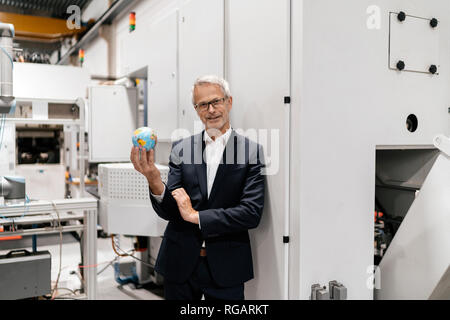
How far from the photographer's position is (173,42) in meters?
2.53

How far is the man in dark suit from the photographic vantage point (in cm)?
164

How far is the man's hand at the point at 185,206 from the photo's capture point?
1600mm

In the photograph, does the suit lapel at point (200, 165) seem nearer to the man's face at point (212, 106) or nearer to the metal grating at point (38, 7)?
the man's face at point (212, 106)

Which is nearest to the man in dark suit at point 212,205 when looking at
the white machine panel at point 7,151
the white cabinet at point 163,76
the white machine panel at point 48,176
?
the white cabinet at point 163,76

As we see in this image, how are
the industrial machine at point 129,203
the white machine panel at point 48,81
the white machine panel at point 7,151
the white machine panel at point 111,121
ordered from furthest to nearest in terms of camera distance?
the white machine panel at point 48,81 → the white machine panel at point 111,121 → the white machine panel at point 7,151 → the industrial machine at point 129,203

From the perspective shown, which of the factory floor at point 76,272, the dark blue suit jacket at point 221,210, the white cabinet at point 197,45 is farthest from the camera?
the factory floor at point 76,272

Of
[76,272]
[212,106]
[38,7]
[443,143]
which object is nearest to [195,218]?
[212,106]

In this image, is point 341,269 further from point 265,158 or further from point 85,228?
point 85,228

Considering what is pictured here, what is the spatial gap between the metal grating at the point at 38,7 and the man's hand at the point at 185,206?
426 cm

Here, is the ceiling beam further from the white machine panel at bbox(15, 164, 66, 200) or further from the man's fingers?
the man's fingers

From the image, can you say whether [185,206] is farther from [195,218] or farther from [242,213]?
[242,213]

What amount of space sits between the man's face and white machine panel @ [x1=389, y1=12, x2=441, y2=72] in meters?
0.82

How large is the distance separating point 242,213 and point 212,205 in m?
0.16

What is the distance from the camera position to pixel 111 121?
11.1ft
